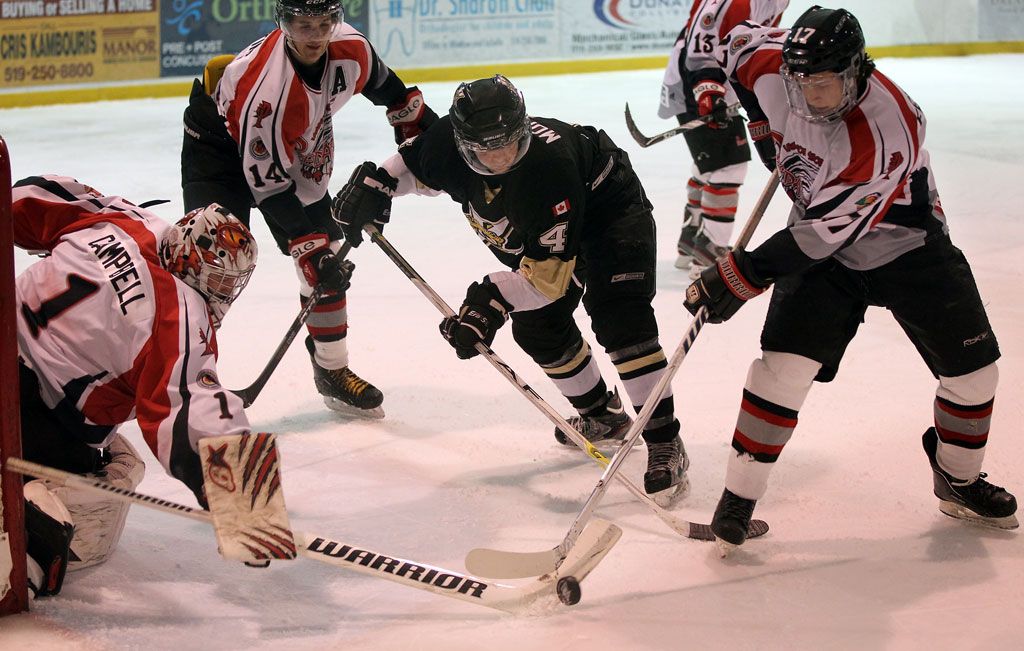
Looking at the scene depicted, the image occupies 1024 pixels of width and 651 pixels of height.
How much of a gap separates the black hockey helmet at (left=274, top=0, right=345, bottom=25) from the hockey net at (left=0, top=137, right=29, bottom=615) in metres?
1.15

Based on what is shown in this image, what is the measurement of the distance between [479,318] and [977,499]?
1.21 metres

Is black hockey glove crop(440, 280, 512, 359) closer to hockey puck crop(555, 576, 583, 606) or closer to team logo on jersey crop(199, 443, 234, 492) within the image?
hockey puck crop(555, 576, 583, 606)

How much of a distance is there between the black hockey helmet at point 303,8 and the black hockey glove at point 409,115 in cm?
40

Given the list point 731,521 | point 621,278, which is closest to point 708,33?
point 621,278

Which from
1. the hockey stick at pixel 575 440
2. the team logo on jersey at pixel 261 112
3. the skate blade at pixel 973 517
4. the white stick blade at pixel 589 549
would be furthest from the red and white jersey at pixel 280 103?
the skate blade at pixel 973 517

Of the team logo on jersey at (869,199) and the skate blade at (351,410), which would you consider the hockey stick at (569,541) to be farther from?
the skate blade at (351,410)

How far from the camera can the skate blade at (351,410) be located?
3523 mm

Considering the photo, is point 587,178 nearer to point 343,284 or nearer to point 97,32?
point 343,284

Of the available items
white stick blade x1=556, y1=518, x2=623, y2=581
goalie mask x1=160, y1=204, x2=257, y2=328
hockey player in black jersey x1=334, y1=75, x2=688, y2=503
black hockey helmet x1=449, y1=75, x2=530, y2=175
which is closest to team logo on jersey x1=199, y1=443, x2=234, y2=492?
goalie mask x1=160, y1=204, x2=257, y2=328

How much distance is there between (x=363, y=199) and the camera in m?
3.15

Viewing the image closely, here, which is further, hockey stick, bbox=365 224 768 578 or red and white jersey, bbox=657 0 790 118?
red and white jersey, bbox=657 0 790 118

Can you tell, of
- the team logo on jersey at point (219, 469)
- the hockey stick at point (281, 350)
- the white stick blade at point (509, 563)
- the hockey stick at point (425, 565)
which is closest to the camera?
the team logo on jersey at point (219, 469)

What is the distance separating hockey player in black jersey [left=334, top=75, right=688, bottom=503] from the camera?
8.78ft

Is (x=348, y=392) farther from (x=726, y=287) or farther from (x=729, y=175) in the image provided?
(x=729, y=175)
